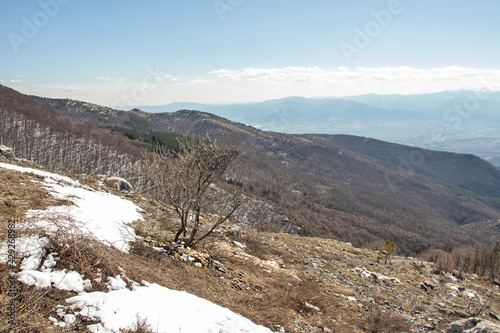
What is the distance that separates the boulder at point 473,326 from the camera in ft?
22.4

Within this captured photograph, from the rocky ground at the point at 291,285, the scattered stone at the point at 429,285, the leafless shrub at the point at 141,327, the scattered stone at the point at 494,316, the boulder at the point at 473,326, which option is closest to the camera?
the leafless shrub at the point at 141,327

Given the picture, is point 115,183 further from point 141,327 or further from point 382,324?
point 382,324

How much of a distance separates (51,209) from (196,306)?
689 centimetres

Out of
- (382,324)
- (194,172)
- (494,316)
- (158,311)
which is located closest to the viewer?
(158,311)

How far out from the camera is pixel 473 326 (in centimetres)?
783

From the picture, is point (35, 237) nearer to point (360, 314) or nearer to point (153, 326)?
point (153, 326)

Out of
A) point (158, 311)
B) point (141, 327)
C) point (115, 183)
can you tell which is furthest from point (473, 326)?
point (115, 183)

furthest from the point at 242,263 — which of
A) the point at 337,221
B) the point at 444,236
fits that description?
the point at 444,236

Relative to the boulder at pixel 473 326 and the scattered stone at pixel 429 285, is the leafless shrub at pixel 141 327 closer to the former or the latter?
the boulder at pixel 473 326

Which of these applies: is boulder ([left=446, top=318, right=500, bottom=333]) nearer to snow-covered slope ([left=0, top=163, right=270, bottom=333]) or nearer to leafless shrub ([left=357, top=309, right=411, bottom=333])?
leafless shrub ([left=357, top=309, right=411, bottom=333])

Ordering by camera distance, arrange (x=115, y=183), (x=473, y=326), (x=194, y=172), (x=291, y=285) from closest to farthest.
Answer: (x=473, y=326)
(x=291, y=285)
(x=194, y=172)
(x=115, y=183)

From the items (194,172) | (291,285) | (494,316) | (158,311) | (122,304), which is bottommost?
(494,316)

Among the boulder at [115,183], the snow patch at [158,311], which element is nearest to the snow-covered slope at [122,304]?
the snow patch at [158,311]

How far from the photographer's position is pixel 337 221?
334ft
